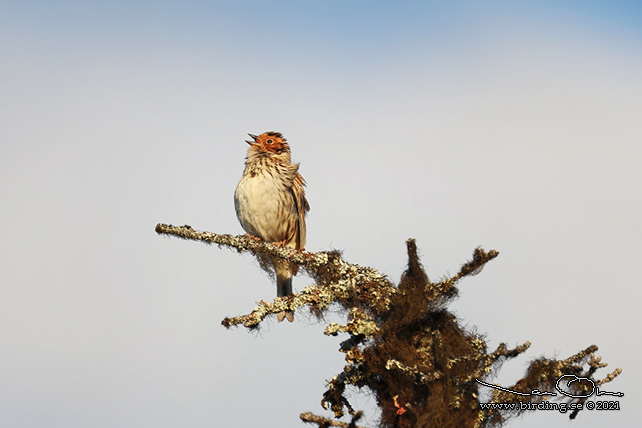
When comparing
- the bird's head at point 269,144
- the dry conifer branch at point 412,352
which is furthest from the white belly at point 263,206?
the dry conifer branch at point 412,352

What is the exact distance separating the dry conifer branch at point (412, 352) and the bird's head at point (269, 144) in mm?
3300

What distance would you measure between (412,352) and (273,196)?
3.98 m

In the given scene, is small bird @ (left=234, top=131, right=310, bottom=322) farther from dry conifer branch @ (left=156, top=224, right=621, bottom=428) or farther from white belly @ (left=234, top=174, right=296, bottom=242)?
dry conifer branch @ (left=156, top=224, right=621, bottom=428)

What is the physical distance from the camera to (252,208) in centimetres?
937

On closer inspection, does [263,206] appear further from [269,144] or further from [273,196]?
[269,144]

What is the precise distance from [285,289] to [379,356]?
357 cm

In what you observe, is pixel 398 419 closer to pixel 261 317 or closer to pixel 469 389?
pixel 469 389

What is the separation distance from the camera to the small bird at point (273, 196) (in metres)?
9.38

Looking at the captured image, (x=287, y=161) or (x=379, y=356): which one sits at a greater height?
(x=287, y=161)

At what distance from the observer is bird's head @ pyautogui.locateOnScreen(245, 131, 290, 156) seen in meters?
9.88

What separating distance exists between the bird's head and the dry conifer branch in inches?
130

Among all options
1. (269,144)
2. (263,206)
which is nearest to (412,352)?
(263,206)

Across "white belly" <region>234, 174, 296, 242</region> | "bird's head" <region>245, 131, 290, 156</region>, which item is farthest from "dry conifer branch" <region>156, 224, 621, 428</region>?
"bird's head" <region>245, 131, 290, 156</region>

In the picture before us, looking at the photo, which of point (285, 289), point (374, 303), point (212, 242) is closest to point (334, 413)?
point (374, 303)
